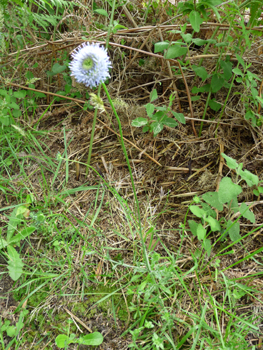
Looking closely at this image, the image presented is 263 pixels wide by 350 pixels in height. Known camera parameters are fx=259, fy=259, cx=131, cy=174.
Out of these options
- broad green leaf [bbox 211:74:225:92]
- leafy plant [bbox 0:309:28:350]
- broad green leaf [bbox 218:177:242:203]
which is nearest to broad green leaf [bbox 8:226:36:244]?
leafy plant [bbox 0:309:28:350]

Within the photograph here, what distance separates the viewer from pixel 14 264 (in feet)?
4.08

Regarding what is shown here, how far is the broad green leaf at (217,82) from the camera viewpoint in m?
1.51

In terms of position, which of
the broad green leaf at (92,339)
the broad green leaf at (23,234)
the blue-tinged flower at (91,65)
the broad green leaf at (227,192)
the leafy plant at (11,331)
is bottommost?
the leafy plant at (11,331)

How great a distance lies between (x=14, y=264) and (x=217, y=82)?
1465 millimetres

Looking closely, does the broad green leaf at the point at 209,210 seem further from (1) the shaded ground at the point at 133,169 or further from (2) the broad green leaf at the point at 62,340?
(2) the broad green leaf at the point at 62,340

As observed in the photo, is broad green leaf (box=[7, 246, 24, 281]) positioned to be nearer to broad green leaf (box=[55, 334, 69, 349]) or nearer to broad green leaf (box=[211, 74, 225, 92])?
broad green leaf (box=[55, 334, 69, 349])

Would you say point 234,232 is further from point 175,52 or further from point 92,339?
point 175,52

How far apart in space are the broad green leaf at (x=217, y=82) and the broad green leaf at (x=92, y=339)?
4.58 ft

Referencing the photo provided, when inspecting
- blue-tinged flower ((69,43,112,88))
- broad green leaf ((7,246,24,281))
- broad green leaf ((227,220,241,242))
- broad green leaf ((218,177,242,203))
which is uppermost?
blue-tinged flower ((69,43,112,88))

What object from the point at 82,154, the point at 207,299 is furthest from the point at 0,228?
the point at 207,299

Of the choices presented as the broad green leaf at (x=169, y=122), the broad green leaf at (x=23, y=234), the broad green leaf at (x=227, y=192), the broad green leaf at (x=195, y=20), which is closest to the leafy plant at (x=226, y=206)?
the broad green leaf at (x=227, y=192)

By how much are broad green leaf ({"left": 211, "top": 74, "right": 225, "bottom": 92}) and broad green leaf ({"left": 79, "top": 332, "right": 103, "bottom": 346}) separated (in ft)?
4.58

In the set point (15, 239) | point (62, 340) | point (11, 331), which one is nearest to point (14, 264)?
point (15, 239)

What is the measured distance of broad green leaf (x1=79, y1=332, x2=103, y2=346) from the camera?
106 cm
